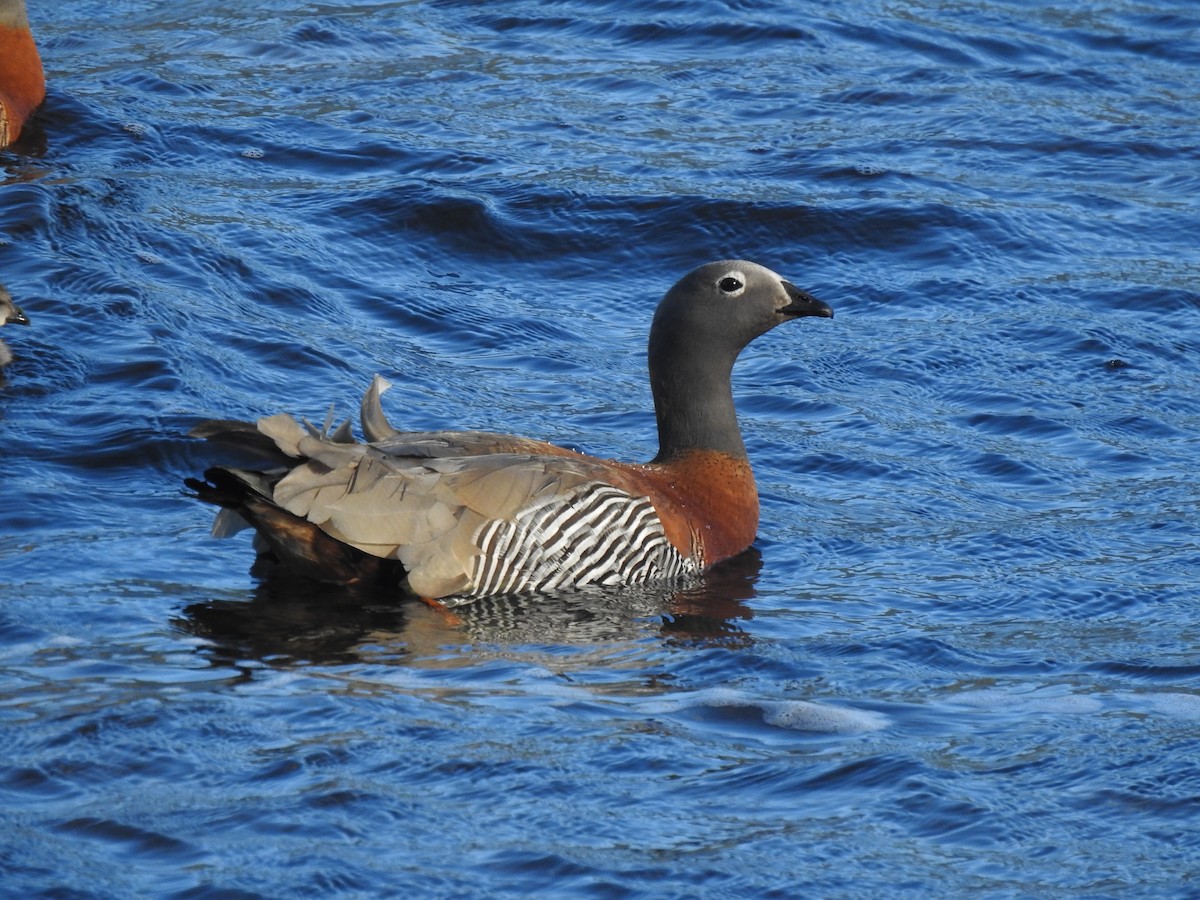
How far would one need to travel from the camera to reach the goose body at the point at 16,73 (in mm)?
13906

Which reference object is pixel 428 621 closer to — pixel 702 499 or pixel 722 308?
pixel 702 499

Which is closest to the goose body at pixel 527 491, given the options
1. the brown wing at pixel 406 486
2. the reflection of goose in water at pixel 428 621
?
the brown wing at pixel 406 486

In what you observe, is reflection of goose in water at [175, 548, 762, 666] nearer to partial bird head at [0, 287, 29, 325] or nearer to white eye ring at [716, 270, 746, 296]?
white eye ring at [716, 270, 746, 296]

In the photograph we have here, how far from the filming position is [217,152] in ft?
46.8

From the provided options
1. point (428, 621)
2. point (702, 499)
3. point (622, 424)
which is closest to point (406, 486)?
point (428, 621)

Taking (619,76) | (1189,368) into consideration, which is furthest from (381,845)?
(619,76)

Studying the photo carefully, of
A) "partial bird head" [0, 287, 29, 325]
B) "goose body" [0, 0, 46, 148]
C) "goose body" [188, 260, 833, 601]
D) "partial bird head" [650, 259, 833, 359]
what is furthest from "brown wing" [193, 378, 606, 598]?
"goose body" [0, 0, 46, 148]

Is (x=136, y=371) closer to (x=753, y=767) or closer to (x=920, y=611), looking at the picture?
(x=920, y=611)

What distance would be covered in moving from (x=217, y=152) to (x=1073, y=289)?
6.19m

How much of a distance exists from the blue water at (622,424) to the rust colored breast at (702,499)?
0.53ft

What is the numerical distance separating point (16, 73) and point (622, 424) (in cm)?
610

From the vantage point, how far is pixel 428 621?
7953 mm

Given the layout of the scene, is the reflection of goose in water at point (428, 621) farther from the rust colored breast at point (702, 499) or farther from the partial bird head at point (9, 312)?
the partial bird head at point (9, 312)

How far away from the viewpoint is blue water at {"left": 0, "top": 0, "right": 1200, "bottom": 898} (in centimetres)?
596
